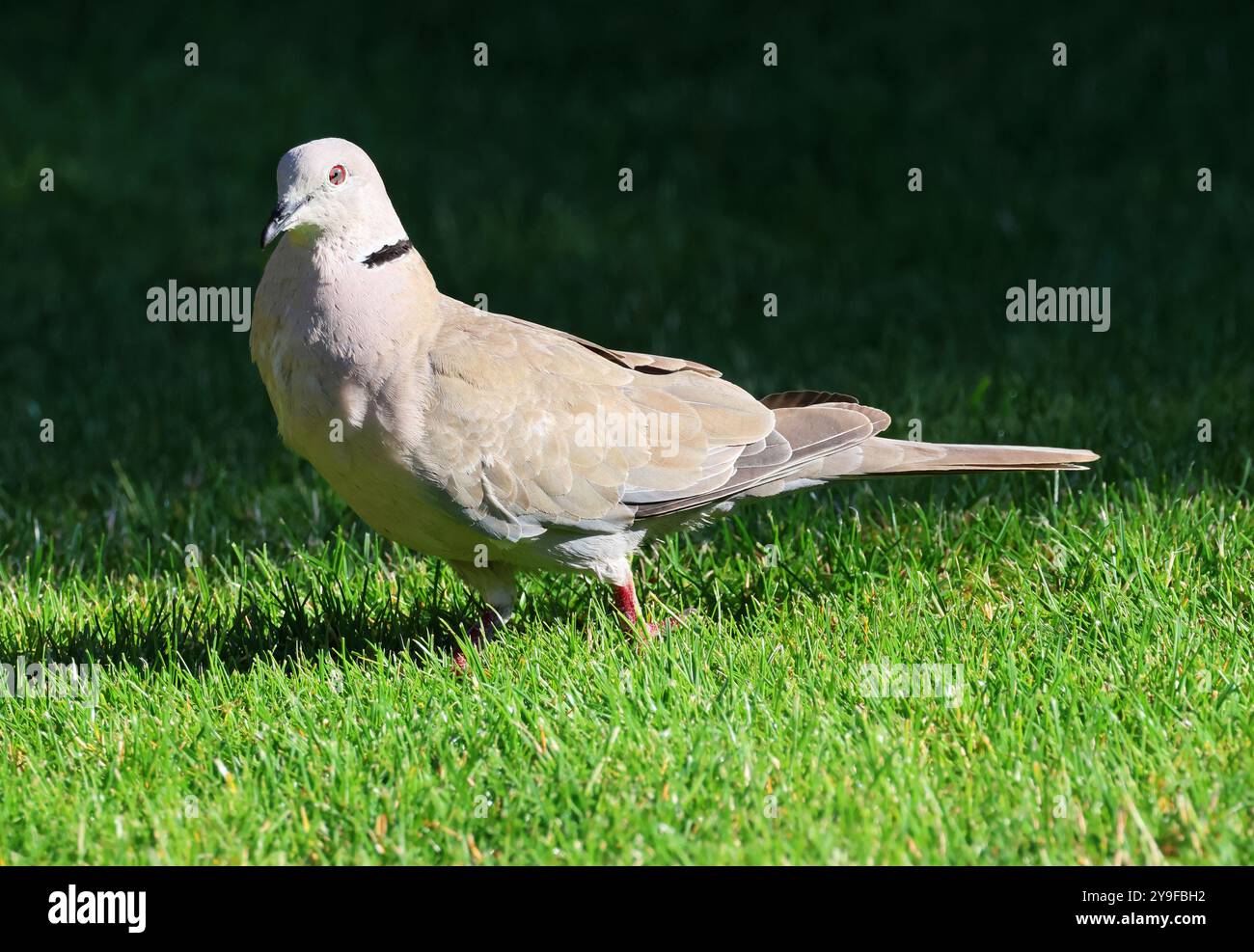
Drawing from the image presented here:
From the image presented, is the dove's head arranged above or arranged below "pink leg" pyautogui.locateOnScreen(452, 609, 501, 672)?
above

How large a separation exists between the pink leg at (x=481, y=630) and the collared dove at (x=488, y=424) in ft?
0.04

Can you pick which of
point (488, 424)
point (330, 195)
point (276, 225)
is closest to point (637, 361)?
point (488, 424)

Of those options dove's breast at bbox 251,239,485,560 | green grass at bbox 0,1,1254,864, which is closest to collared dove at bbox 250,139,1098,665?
dove's breast at bbox 251,239,485,560

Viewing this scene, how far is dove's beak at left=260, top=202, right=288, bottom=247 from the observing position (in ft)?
12.6

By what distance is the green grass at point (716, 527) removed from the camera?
3461 millimetres

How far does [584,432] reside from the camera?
4.34 metres

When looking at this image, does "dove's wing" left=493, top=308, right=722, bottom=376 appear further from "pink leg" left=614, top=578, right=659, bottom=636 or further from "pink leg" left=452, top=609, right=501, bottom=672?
"pink leg" left=452, top=609, right=501, bottom=672

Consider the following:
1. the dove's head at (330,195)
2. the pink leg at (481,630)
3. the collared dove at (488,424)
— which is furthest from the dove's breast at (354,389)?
the pink leg at (481,630)

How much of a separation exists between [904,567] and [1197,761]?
4.95 ft

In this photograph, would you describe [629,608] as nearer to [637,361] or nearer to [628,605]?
[628,605]

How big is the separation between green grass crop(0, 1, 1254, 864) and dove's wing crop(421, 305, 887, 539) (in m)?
0.41

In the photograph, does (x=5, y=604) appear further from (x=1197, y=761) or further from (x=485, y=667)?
(x=1197, y=761)

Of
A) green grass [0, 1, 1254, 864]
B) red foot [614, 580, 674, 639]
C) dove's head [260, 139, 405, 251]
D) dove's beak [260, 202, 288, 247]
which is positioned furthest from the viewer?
red foot [614, 580, 674, 639]

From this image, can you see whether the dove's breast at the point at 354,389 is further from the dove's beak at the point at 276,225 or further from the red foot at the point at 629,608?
the red foot at the point at 629,608
